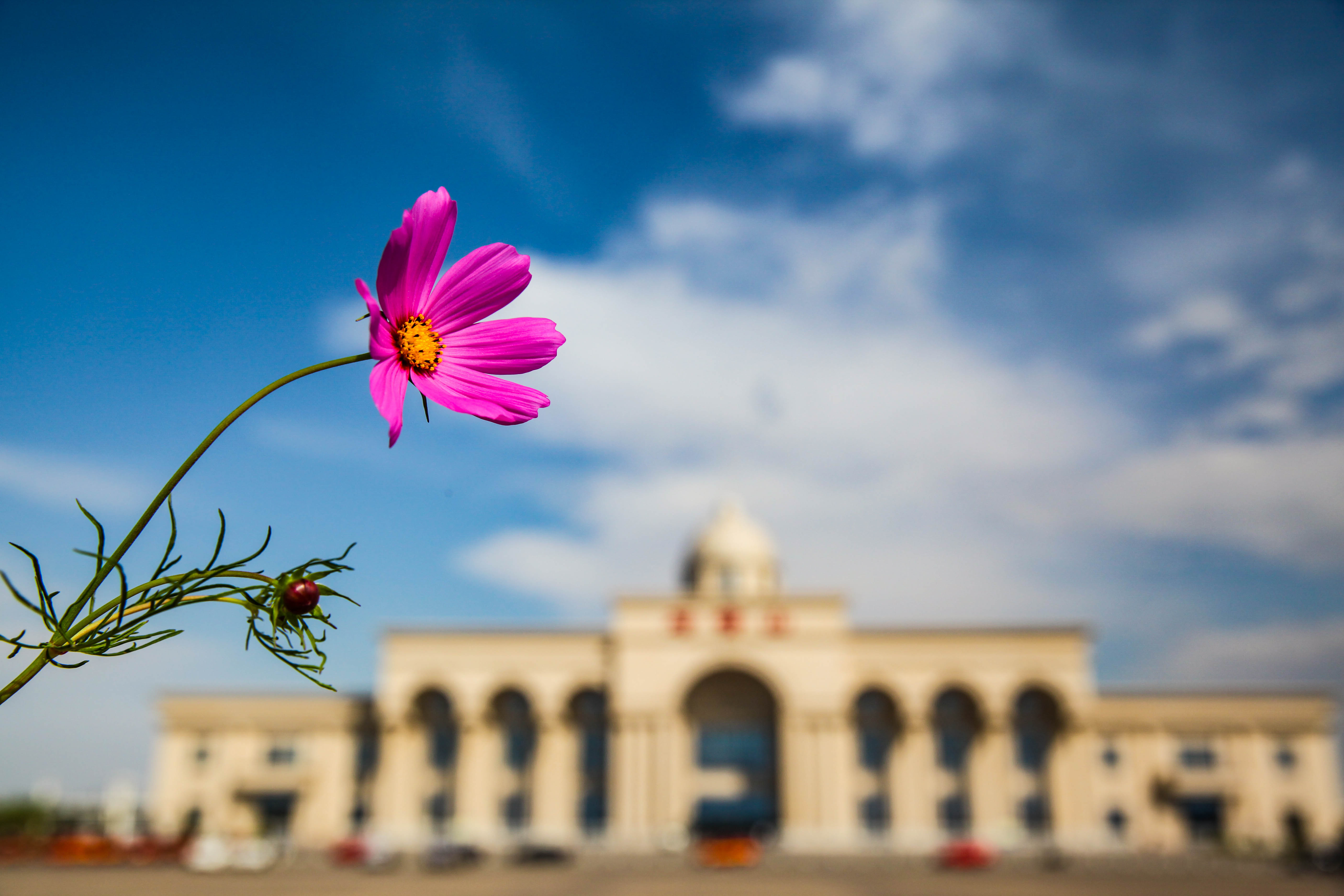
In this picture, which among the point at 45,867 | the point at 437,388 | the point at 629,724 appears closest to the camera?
the point at 437,388

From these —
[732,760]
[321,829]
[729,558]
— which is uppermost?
[729,558]

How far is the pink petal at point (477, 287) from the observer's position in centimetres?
126

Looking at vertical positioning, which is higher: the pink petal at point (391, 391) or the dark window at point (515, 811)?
the pink petal at point (391, 391)

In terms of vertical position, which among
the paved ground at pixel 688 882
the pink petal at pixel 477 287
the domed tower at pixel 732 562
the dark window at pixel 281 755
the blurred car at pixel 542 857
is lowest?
the blurred car at pixel 542 857

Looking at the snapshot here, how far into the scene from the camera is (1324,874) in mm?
28047

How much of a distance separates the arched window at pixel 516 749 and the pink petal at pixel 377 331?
134ft

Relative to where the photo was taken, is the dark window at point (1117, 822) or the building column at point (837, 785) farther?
the dark window at point (1117, 822)

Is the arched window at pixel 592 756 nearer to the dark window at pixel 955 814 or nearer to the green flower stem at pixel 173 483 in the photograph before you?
the dark window at pixel 955 814

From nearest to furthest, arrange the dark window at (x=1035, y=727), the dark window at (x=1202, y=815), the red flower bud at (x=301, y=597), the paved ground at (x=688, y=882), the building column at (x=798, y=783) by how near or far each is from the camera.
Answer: the red flower bud at (x=301, y=597), the paved ground at (x=688, y=882), the building column at (x=798, y=783), the dark window at (x=1202, y=815), the dark window at (x=1035, y=727)

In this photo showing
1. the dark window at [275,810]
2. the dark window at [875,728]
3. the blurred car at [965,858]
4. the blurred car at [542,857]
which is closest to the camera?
the blurred car at [965,858]

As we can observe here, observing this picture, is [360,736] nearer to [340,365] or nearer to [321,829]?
[321,829]

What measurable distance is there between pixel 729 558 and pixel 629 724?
891 centimetres

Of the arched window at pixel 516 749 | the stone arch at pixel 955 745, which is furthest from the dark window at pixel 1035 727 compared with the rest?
the arched window at pixel 516 749

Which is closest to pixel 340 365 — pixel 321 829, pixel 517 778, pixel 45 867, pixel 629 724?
pixel 45 867
